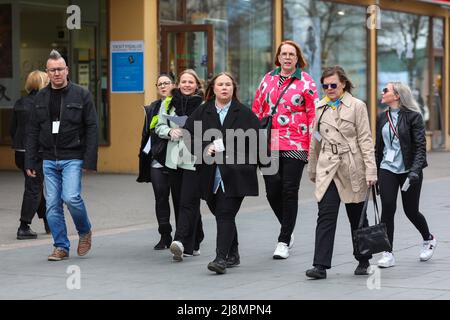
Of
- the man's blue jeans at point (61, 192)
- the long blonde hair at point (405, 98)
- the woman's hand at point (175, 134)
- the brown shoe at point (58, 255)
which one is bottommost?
the brown shoe at point (58, 255)

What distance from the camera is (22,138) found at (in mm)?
11781

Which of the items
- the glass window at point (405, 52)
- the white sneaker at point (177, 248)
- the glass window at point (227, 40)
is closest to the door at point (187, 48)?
the glass window at point (227, 40)

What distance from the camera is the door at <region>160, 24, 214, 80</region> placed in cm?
1894

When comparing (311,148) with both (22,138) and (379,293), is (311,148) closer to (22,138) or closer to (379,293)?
(379,293)

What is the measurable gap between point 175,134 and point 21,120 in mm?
2382

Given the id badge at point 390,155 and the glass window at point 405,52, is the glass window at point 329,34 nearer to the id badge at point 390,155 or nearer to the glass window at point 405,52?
the glass window at point 405,52

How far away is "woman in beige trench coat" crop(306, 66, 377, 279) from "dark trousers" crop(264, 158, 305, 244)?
1055 mm

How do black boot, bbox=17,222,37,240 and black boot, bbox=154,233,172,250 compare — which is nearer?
black boot, bbox=154,233,172,250

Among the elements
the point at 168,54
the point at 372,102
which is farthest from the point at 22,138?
the point at 372,102

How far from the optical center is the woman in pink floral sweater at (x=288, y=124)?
997 cm

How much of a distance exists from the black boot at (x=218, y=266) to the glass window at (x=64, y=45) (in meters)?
10.7

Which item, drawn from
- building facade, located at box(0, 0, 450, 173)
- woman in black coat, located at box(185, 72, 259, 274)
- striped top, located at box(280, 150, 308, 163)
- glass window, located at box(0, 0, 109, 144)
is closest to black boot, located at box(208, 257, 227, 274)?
woman in black coat, located at box(185, 72, 259, 274)

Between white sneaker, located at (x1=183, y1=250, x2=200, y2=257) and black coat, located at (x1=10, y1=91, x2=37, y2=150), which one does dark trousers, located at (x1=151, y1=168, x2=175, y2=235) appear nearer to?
white sneaker, located at (x1=183, y1=250, x2=200, y2=257)
